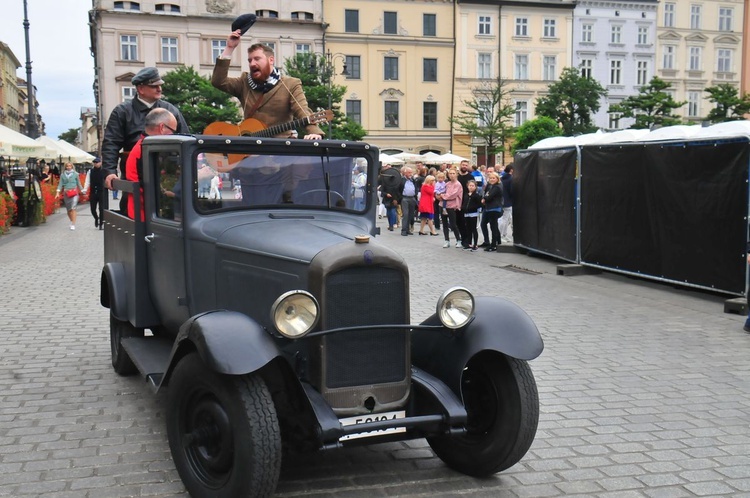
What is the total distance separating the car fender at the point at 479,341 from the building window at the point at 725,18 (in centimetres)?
6808

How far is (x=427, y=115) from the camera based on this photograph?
58.8 m

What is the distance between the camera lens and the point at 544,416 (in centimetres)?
528

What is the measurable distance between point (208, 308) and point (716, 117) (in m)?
52.0

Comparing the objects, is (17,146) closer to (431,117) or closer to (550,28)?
(431,117)

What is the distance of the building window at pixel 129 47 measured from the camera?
52.7 m

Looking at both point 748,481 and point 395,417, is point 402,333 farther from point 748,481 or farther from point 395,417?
point 748,481

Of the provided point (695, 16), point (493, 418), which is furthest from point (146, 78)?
point (695, 16)

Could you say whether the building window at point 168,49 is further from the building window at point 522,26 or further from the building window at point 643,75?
the building window at point 643,75

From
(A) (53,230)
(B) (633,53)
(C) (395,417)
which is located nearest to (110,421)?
(C) (395,417)

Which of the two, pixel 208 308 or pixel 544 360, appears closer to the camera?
pixel 208 308

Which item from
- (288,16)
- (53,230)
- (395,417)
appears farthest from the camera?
(288,16)

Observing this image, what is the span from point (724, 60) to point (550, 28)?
16.6 metres

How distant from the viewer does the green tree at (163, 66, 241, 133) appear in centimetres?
4619

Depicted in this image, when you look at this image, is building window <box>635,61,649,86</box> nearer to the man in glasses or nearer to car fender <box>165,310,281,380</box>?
the man in glasses
